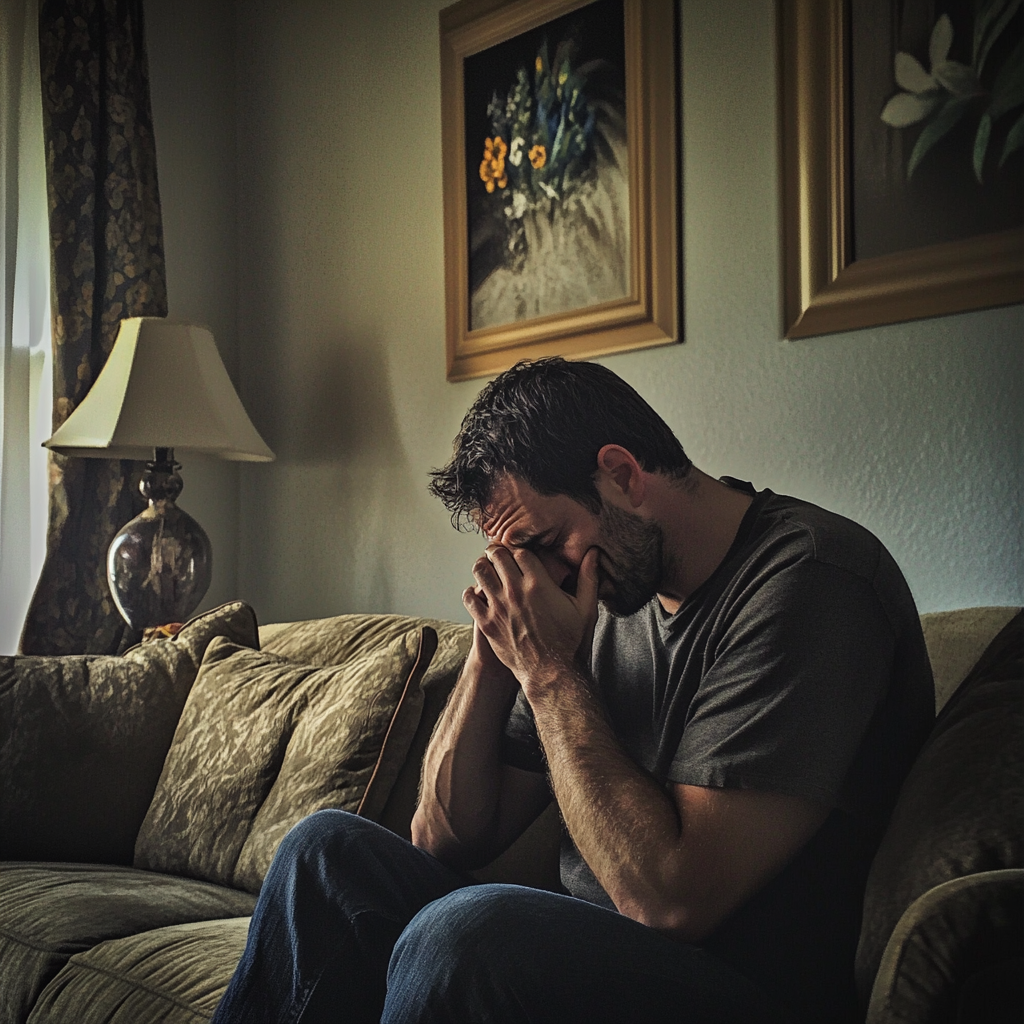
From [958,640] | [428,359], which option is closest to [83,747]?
[428,359]

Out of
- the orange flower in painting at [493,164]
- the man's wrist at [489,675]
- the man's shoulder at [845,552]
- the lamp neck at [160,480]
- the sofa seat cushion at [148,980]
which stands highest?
the orange flower in painting at [493,164]

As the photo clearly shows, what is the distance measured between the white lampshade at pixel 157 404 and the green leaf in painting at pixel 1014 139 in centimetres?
172

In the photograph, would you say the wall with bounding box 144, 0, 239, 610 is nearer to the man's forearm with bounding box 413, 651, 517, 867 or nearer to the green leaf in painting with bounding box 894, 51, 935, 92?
the man's forearm with bounding box 413, 651, 517, 867

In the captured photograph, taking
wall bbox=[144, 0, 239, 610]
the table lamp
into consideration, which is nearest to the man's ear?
the table lamp

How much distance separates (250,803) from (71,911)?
0.31 metres

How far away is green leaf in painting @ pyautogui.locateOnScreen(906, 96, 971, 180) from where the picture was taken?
1641 millimetres

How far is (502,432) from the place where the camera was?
142 centimetres

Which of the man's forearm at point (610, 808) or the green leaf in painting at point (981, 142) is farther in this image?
the green leaf in painting at point (981, 142)

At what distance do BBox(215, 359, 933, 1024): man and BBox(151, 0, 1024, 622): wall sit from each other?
51cm

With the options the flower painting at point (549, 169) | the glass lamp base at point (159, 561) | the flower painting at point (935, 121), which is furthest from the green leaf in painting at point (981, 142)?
the glass lamp base at point (159, 561)

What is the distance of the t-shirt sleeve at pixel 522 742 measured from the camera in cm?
149

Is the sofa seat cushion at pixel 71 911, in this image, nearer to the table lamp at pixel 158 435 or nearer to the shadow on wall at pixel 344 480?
the table lamp at pixel 158 435

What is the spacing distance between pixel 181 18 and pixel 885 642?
2857 mm

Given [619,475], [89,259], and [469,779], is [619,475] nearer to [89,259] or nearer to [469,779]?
[469,779]
